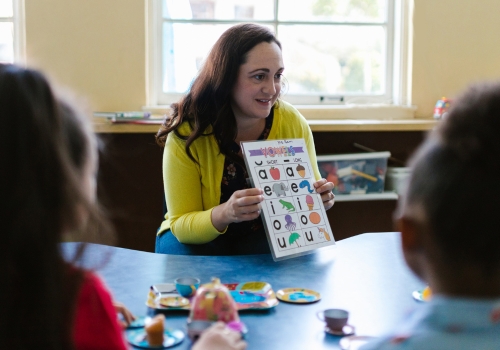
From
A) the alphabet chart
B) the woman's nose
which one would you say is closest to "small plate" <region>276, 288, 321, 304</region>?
the alphabet chart

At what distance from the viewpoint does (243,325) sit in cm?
120

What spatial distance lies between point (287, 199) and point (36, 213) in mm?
1118

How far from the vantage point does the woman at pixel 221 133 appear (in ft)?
6.66

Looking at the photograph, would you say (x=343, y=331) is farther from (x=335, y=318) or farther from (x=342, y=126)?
(x=342, y=126)

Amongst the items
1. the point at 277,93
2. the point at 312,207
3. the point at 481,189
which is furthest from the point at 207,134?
the point at 481,189

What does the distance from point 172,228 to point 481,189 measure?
136cm

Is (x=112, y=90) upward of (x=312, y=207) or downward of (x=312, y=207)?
upward

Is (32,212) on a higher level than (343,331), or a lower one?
higher

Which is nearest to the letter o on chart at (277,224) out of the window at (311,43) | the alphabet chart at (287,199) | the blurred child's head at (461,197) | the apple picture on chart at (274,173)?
the alphabet chart at (287,199)

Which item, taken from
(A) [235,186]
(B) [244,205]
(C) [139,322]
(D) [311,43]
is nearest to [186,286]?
(C) [139,322]

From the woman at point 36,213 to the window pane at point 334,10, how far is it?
250cm

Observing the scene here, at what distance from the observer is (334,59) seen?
326 centimetres

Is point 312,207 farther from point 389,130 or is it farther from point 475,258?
point 389,130

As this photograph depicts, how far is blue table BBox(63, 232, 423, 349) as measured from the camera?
122cm
